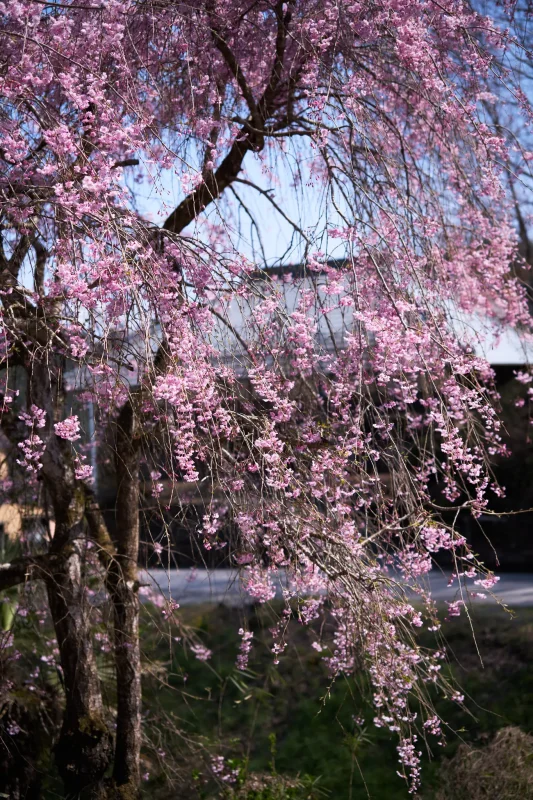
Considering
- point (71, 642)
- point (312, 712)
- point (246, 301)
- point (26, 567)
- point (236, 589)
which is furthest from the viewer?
point (236, 589)

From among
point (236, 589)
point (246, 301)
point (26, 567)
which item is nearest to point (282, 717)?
point (236, 589)

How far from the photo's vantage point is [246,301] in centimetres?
350

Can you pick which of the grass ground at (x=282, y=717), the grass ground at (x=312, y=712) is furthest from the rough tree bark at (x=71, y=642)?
the grass ground at (x=312, y=712)

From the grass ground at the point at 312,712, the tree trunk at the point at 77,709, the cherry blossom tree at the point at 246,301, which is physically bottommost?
the grass ground at the point at 312,712

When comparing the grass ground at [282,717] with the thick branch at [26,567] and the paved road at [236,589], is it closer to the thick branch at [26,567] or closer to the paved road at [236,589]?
the paved road at [236,589]

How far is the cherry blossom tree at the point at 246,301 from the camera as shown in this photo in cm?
321

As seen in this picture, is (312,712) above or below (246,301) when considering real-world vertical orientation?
below

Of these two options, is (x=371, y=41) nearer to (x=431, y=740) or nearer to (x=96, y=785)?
(x=96, y=785)

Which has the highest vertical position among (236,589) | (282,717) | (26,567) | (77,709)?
(26,567)

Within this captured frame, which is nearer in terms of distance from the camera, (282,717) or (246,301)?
(246,301)

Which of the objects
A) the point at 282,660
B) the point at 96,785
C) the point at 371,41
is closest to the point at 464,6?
the point at 371,41

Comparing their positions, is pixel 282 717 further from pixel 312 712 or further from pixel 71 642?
pixel 71 642

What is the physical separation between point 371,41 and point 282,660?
4954mm

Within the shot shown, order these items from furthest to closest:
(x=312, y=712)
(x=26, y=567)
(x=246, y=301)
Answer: (x=312, y=712) → (x=26, y=567) → (x=246, y=301)
